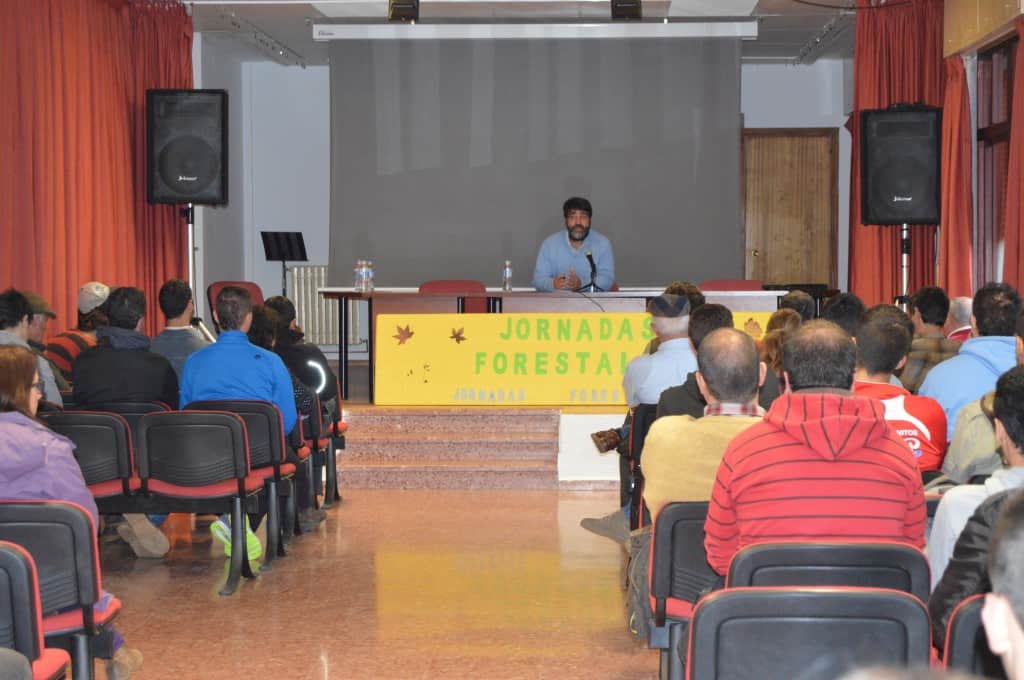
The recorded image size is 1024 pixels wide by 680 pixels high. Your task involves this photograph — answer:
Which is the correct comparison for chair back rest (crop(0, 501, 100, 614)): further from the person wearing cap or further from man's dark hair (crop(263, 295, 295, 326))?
man's dark hair (crop(263, 295, 295, 326))

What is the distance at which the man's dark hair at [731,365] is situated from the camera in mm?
3014

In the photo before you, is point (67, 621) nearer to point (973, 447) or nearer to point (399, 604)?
point (399, 604)

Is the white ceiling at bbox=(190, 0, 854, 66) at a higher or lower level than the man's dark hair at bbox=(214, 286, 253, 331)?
higher

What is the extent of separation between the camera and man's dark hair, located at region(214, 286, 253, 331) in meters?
5.11

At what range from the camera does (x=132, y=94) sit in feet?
33.0

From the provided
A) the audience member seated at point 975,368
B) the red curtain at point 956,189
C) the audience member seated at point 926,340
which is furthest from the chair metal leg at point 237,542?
the red curtain at point 956,189

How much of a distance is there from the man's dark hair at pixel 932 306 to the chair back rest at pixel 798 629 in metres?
3.35

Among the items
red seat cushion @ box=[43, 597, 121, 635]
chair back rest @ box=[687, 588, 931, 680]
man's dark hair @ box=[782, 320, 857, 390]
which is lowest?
red seat cushion @ box=[43, 597, 121, 635]

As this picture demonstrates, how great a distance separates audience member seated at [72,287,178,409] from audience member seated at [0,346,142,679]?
6.32 ft

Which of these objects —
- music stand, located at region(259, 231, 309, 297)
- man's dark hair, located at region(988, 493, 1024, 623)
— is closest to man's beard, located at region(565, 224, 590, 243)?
music stand, located at region(259, 231, 309, 297)

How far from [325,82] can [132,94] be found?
3.21 m

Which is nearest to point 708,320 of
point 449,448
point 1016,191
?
point 449,448

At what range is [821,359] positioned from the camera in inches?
109

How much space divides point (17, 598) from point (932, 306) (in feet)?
12.8
